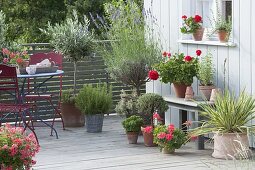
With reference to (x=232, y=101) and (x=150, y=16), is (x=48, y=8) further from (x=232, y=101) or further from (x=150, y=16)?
(x=232, y=101)

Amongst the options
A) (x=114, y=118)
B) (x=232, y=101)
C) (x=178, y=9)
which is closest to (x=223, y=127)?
(x=232, y=101)

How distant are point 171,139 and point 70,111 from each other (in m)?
2.59

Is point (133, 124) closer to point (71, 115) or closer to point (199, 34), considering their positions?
point (199, 34)

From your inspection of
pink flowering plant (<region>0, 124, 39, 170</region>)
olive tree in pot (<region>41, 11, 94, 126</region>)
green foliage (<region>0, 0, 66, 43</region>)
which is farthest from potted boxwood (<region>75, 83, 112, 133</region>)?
green foliage (<region>0, 0, 66, 43</region>)

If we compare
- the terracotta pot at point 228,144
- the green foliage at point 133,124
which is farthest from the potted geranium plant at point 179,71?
the terracotta pot at point 228,144

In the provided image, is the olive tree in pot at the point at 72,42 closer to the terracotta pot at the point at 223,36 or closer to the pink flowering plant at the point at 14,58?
the pink flowering plant at the point at 14,58

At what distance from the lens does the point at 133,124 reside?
9180 millimetres

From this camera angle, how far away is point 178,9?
31.9 feet

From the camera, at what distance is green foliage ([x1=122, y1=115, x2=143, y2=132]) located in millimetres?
9180

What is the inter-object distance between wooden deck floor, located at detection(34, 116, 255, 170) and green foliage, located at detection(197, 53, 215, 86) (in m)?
0.74

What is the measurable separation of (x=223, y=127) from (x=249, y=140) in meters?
0.56

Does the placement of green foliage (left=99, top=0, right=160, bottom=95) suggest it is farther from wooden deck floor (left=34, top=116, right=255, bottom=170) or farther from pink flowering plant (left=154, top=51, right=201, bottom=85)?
wooden deck floor (left=34, top=116, right=255, bottom=170)

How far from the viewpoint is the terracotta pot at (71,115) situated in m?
10.7

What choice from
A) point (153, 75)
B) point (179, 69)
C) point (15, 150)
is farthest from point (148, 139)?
point (15, 150)
